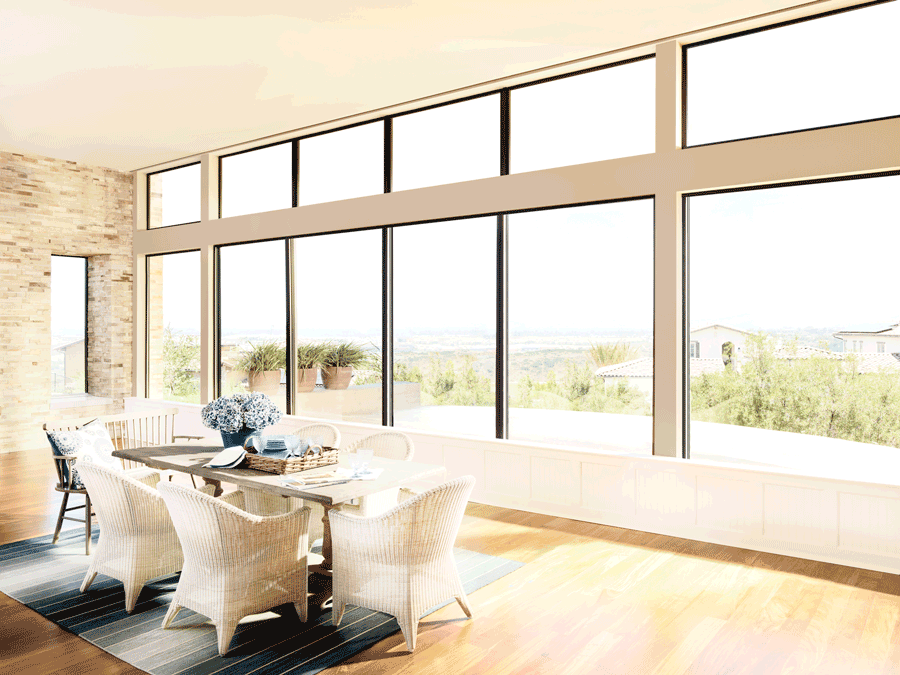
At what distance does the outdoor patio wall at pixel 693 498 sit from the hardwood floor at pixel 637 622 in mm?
141

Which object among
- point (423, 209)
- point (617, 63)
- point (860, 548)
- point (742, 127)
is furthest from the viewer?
point (423, 209)

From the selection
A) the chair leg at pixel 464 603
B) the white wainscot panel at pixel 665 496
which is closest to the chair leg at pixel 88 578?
the chair leg at pixel 464 603

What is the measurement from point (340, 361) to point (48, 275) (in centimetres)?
426

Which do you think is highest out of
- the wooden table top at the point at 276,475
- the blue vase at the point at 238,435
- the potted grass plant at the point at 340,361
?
the potted grass plant at the point at 340,361

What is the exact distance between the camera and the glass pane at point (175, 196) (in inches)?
335

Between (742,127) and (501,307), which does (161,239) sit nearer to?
(501,307)

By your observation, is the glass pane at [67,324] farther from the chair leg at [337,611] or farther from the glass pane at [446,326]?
the chair leg at [337,611]

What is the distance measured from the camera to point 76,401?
881cm

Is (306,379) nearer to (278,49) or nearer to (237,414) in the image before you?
(237,414)

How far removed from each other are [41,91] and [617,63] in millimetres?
4808

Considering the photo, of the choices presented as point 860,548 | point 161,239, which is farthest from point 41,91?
point 860,548

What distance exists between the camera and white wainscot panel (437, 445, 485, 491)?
5.80 m

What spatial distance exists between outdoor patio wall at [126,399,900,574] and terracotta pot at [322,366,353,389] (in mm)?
1279

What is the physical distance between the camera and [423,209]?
623cm
